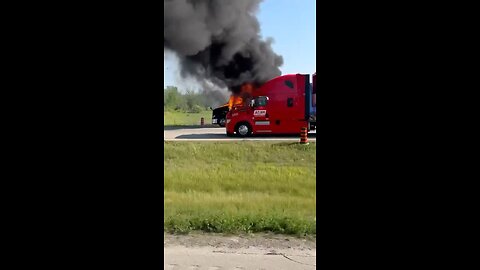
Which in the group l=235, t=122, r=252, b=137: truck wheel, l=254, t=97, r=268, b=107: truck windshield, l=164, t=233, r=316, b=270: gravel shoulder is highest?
l=254, t=97, r=268, b=107: truck windshield

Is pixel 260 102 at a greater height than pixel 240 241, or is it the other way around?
pixel 260 102

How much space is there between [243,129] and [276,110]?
42.2 inches

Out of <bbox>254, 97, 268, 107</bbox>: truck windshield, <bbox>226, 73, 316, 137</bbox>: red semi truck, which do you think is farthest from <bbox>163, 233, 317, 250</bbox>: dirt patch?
<bbox>254, 97, 268, 107</bbox>: truck windshield

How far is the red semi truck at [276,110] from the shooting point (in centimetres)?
1183

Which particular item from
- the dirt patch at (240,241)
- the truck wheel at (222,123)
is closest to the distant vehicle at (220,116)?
the truck wheel at (222,123)

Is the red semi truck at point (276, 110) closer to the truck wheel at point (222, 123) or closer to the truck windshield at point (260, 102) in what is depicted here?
the truck windshield at point (260, 102)

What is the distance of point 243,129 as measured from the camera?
12.4 m

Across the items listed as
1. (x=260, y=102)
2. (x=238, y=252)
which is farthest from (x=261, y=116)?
(x=238, y=252)

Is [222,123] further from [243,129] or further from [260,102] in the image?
[260,102]

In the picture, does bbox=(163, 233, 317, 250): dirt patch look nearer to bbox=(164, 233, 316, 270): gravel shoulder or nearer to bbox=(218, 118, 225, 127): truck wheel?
bbox=(164, 233, 316, 270): gravel shoulder

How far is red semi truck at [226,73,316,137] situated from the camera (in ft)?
38.8
